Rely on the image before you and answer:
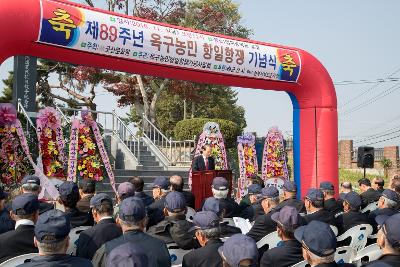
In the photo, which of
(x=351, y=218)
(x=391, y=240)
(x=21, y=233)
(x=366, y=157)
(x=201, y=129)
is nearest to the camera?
(x=391, y=240)

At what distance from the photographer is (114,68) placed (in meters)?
10.3

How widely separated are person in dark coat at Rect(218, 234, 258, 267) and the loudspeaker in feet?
41.7

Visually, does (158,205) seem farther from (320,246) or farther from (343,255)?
(320,246)

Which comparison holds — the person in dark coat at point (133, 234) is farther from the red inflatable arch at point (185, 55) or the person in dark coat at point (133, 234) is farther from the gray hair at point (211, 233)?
the red inflatable arch at point (185, 55)

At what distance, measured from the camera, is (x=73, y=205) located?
230 inches

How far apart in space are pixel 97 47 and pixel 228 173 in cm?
388

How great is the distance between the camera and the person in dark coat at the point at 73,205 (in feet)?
18.6

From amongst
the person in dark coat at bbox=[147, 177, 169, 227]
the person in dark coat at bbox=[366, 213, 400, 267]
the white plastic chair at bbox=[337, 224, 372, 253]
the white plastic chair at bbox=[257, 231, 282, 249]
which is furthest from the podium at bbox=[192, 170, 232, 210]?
the person in dark coat at bbox=[366, 213, 400, 267]

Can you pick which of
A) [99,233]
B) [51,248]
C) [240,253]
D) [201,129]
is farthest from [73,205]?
[201,129]

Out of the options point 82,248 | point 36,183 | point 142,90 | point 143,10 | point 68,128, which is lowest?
point 82,248

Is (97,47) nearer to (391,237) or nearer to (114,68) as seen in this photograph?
(114,68)

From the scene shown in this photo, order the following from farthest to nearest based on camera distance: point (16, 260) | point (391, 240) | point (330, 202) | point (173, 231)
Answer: point (330, 202) < point (173, 231) < point (16, 260) < point (391, 240)

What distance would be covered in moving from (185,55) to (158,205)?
501 centimetres

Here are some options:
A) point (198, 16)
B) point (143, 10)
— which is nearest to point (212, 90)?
point (198, 16)
